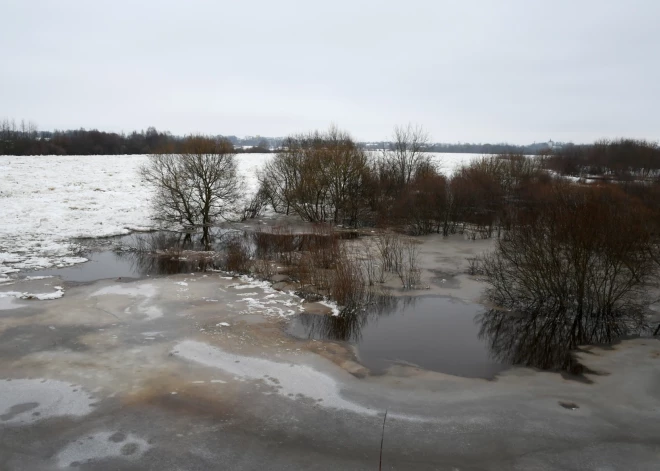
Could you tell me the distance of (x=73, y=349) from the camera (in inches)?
378

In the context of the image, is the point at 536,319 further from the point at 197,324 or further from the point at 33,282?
the point at 33,282

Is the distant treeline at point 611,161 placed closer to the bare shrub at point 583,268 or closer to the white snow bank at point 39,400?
the bare shrub at point 583,268

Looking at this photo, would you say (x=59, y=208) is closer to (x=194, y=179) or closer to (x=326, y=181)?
(x=194, y=179)

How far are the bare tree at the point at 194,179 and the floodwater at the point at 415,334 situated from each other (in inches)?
590

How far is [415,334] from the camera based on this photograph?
11.3 m

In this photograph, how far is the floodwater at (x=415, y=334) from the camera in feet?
31.6

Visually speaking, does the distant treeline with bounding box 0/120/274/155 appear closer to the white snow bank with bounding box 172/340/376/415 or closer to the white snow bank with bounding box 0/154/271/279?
the white snow bank with bounding box 0/154/271/279

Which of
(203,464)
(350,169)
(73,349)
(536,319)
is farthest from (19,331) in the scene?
(350,169)

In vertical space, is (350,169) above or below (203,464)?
above

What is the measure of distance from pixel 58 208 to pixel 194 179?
9310mm

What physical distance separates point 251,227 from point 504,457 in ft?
74.0

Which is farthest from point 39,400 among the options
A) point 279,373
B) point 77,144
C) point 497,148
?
point 497,148

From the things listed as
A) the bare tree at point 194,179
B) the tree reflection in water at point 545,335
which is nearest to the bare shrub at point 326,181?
the bare tree at point 194,179

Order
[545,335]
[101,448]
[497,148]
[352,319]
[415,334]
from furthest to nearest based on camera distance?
1. [497,148]
2. [352,319]
3. [545,335]
4. [415,334]
5. [101,448]
